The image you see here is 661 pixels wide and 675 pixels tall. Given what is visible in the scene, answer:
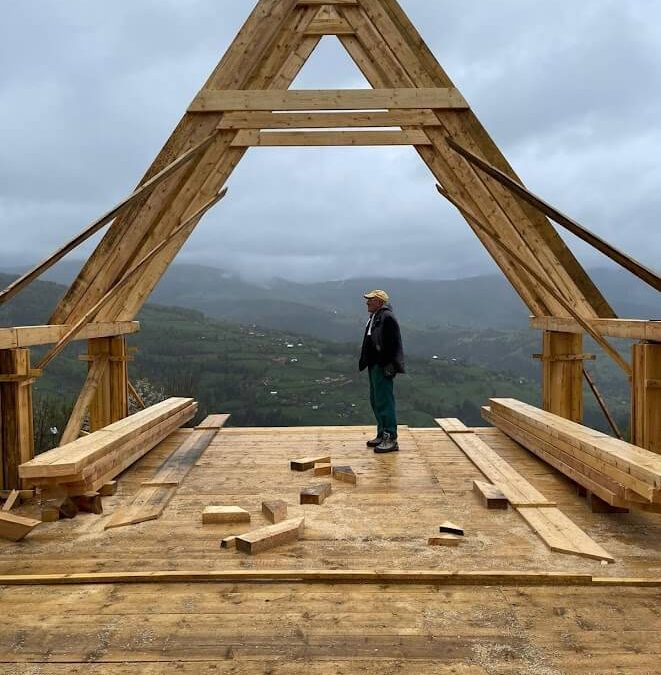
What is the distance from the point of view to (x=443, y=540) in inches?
175

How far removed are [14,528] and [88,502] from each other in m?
0.71

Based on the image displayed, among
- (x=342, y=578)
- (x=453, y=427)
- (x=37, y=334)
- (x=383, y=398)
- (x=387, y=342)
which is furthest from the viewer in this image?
(x=453, y=427)

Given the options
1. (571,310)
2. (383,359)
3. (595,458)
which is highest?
(571,310)

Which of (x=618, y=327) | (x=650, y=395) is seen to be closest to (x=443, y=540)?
(x=650, y=395)

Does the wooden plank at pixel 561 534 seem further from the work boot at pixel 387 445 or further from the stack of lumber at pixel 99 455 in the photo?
the stack of lumber at pixel 99 455

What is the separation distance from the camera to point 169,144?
6707 millimetres

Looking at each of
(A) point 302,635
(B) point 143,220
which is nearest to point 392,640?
(A) point 302,635

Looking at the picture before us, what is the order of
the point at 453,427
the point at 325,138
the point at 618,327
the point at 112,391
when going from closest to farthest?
the point at 618,327, the point at 325,138, the point at 453,427, the point at 112,391

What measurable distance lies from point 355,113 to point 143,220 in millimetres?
2734

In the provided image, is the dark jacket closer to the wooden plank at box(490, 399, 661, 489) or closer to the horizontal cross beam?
the wooden plank at box(490, 399, 661, 489)

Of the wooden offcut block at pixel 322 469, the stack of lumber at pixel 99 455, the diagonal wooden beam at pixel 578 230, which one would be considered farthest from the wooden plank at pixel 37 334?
the diagonal wooden beam at pixel 578 230

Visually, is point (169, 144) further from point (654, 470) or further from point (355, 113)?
point (654, 470)

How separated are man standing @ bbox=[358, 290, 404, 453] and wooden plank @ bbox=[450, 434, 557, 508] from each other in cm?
95

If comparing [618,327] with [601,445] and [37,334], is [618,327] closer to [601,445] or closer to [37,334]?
[601,445]
